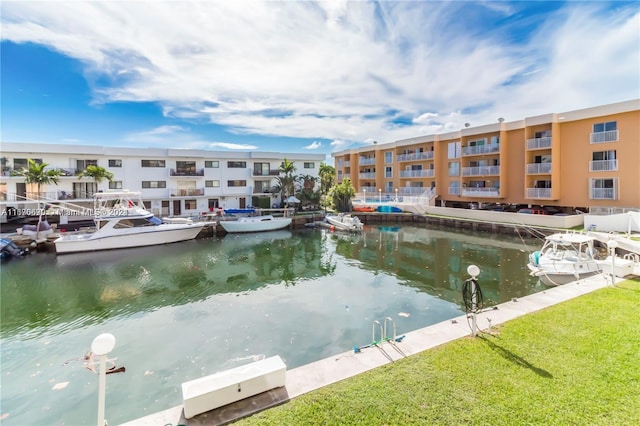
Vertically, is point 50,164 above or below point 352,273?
above

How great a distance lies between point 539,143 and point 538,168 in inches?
87.5

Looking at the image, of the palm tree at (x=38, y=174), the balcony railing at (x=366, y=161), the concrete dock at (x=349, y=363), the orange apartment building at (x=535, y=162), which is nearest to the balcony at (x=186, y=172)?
the palm tree at (x=38, y=174)

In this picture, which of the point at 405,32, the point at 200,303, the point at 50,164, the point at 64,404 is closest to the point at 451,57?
the point at 405,32

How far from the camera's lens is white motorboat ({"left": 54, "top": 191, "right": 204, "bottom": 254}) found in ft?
76.4

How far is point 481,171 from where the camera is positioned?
108ft

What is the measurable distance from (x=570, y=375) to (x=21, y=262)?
28229 mm

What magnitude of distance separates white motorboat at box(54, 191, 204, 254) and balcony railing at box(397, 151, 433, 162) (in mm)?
28066

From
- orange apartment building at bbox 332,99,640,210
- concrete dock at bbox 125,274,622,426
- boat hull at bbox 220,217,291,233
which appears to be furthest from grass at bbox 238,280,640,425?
boat hull at bbox 220,217,291,233

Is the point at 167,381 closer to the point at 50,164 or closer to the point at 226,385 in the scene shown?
the point at 226,385

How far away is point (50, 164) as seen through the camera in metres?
30.9

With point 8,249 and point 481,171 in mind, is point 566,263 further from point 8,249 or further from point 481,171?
point 8,249

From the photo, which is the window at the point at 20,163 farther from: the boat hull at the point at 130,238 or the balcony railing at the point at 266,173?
the balcony railing at the point at 266,173

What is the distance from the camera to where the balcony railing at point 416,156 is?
128ft

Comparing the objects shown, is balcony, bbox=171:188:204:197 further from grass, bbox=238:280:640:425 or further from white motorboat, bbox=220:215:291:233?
grass, bbox=238:280:640:425
